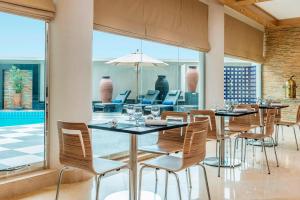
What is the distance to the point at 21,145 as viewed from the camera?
4.10 m

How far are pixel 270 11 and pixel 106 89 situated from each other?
573cm

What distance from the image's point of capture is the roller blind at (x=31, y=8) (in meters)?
3.15

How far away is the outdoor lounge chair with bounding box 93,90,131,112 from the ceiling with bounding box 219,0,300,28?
3302 millimetres

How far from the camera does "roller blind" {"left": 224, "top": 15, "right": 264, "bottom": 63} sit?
24.9 feet

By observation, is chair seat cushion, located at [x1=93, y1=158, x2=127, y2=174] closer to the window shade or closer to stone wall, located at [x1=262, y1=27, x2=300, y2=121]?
the window shade

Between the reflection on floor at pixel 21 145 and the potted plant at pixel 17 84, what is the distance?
15.1 inches

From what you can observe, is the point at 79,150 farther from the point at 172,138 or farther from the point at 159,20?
the point at 159,20

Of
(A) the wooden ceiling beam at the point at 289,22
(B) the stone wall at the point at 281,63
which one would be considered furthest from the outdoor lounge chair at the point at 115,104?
(A) the wooden ceiling beam at the point at 289,22

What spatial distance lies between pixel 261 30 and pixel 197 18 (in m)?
4.30

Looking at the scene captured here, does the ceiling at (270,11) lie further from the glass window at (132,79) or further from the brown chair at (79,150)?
the brown chair at (79,150)

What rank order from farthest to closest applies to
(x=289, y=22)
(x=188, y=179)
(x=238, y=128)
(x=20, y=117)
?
(x=289, y=22) → (x=238, y=128) → (x=20, y=117) → (x=188, y=179)

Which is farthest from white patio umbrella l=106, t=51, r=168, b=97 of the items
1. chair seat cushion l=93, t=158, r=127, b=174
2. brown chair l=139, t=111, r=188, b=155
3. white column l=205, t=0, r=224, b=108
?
chair seat cushion l=93, t=158, r=127, b=174

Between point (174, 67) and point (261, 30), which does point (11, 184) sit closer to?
point (174, 67)

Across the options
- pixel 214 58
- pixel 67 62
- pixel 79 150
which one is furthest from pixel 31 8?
pixel 214 58
